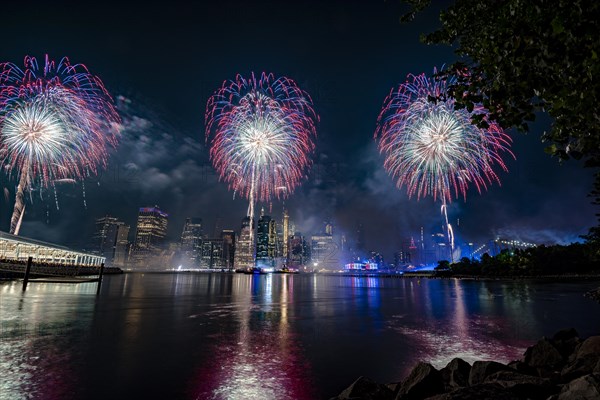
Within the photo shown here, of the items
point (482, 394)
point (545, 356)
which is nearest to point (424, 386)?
point (482, 394)

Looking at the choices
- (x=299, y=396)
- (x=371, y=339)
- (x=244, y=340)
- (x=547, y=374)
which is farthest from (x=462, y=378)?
(x=244, y=340)

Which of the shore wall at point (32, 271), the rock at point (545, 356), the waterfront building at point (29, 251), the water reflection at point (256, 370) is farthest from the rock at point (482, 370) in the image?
the shore wall at point (32, 271)

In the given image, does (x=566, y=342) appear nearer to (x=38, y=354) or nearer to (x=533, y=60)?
(x=533, y=60)

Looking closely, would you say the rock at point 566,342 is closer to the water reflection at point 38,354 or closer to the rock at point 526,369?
the rock at point 526,369

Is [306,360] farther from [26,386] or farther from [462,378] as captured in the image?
[26,386]

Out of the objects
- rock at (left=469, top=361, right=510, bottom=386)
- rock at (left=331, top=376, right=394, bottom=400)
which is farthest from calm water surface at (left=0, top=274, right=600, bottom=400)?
rock at (left=469, top=361, right=510, bottom=386)
